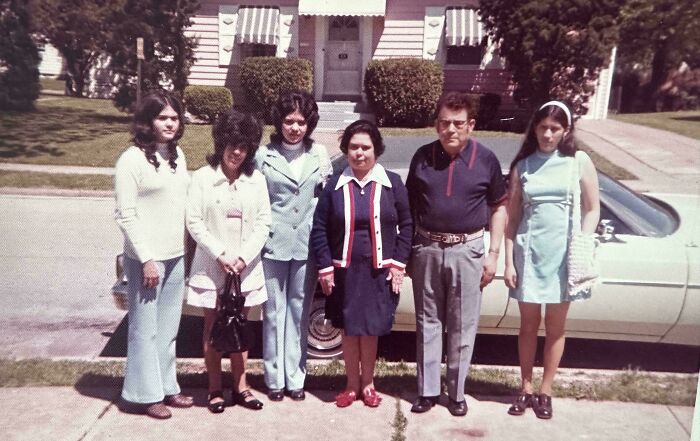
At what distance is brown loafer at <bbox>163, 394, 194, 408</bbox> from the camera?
12.2 ft

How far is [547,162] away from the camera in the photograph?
3496mm

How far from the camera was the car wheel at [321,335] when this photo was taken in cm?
411

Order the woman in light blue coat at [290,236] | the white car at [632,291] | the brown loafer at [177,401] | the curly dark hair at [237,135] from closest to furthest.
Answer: the curly dark hair at [237,135]
the woman in light blue coat at [290,236]
the brown loafer at [177,401]
the white car at [632,291]

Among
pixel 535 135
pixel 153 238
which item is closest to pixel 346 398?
pixel 153 238

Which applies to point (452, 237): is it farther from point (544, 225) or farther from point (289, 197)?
point (289, 197)

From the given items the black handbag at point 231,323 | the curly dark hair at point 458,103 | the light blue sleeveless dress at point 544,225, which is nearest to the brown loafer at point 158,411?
the black handbag at point 231,323

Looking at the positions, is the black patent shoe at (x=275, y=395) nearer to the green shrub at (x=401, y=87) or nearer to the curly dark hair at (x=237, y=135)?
the curly dark hair at (x=237, y=135)

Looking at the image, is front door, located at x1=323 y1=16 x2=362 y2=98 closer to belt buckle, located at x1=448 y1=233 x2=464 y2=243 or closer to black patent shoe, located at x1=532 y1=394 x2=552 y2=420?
belt buckle, located at x1=448 y1=233 x2=464 y2=243

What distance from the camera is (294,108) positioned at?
11.3ft

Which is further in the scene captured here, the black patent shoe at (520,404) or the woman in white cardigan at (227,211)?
the black patent shoe at (520,404)

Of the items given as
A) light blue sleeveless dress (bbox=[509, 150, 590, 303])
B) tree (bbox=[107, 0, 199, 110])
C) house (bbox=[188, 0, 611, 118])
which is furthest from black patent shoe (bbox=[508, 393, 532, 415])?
tree (bbox=[107, 0, 199, 110])

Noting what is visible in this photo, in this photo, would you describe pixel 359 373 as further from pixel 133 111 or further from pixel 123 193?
pixel 133 111

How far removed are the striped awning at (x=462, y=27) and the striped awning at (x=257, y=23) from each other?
90 cm

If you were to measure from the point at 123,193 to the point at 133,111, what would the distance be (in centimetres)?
46
